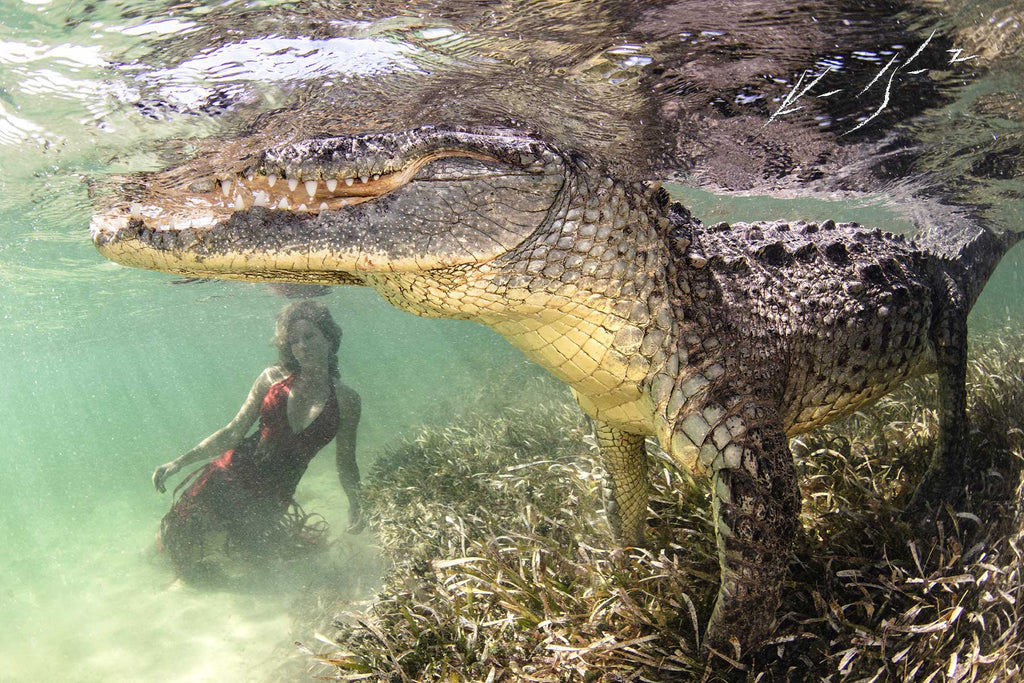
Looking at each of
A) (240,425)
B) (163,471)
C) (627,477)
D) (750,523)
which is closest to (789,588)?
(750,523)

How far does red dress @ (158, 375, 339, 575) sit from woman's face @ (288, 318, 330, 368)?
0.33 meters

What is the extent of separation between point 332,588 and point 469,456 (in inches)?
97.6

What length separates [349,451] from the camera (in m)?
7.73

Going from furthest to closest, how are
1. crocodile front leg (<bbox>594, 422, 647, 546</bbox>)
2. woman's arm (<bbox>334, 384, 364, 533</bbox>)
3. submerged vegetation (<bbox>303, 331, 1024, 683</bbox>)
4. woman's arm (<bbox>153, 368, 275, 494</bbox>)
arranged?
woman's arm (<bbox>334, 384, 364, 533</bbox>) < woman's arm (<bbox>153, 368, 275, 494</bbox>) < crocodile front leg (<bbox>594, 422, 647, 546</bbox>) < submerged vegetation (<bbox>303, 331, 1024, 683</bbox>)

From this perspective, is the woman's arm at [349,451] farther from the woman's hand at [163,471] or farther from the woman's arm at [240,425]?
the woman's hand at [163,471]

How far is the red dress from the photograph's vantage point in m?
7.09

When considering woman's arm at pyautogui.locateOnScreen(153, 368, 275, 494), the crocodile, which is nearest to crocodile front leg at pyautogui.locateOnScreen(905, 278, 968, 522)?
the crocodile

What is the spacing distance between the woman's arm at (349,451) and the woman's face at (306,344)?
624mm

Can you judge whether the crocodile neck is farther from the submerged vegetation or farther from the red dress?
the red dress

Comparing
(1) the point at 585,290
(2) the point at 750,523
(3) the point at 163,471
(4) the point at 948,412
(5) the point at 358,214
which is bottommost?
(3) the point at 163,471

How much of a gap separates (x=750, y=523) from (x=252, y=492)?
270 inches

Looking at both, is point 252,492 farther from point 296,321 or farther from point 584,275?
point 584,275

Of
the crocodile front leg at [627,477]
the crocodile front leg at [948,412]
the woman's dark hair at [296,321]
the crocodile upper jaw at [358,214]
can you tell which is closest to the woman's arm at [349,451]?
the woman's dark hair at [296,321]

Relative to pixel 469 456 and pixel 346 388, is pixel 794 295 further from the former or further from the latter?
pixel 346 388
